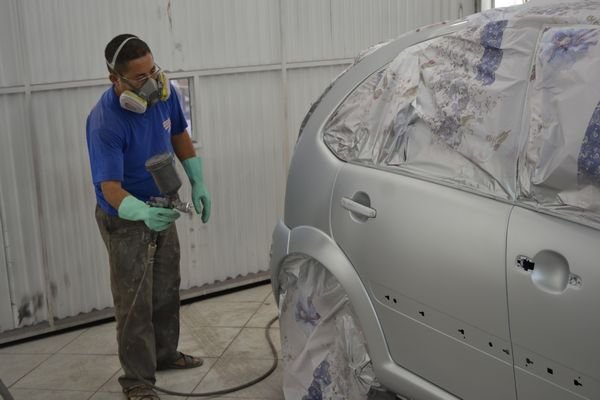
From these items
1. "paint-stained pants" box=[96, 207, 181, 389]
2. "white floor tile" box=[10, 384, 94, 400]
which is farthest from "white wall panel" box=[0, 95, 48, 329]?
"paint-stained pants" box=[96, 207, 181, 389]

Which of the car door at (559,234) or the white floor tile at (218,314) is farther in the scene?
the white floor tile at (218,314)

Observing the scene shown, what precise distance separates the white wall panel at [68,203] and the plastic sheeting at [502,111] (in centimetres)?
214

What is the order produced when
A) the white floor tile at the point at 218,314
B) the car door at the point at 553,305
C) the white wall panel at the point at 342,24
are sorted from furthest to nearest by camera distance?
1. the white wall panel at the point at 342,24
2. the white floor tile at the point at 218,314
3. the car door at the point at 553,305

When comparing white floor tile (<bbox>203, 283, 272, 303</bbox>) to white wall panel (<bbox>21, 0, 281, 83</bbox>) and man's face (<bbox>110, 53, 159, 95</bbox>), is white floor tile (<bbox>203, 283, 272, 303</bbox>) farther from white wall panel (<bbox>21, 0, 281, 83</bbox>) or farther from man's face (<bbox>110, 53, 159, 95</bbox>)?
man's face (<bbox>110, 53, 159, 95</bbox>)

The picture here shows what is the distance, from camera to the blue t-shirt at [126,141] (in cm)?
356

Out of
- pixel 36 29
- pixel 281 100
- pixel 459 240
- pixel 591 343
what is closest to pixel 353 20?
pixel 281 100

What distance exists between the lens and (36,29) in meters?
4.40

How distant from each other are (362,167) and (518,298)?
928 mm

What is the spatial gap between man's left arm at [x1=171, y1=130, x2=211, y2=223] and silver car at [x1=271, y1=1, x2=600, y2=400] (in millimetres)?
863

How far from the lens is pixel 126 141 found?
3672 millimetres

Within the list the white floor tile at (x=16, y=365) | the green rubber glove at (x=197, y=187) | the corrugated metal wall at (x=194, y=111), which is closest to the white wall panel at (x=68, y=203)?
the corrugated metal wall at (x=194, y=111)

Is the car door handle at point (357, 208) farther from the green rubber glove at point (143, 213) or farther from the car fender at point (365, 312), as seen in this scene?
the green rubber glove at point (143, 213)

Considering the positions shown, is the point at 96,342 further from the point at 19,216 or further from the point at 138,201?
the point at 138,201

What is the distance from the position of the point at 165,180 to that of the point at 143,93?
1.38 ft
